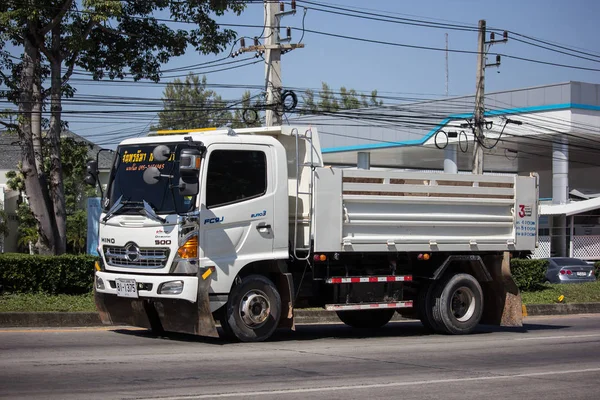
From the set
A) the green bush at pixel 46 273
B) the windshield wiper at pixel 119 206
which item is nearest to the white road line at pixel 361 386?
the windshield wiper at pixel 119 206

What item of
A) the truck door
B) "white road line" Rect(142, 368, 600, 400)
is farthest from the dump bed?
"white road line" Rect(142, 368, 600, 400)

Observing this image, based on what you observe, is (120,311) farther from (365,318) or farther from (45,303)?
(365,318)

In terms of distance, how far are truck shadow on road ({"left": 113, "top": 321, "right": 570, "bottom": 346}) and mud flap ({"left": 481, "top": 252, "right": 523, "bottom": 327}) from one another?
52cm

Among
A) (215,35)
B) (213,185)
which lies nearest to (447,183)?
(213,185)

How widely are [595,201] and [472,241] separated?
22341 mm

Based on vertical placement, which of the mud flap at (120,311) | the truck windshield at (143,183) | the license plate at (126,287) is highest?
the truck windshield at (143,183)

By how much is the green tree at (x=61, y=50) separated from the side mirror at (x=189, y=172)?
29.6 feet

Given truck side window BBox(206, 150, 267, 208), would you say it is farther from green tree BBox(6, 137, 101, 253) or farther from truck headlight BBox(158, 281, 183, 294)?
green tree BBox(6, 137, 101, 253)

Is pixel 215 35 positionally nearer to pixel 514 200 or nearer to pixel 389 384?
pixel 514 200

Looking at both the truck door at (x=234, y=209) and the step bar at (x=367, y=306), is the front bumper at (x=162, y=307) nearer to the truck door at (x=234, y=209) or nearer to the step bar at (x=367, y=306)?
the truck door at (x=234, y=209)

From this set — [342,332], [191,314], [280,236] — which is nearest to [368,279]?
[280,236]

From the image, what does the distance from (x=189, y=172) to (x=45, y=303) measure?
226 inches

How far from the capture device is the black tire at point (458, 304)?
43.3 feet

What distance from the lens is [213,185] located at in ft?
36.0
